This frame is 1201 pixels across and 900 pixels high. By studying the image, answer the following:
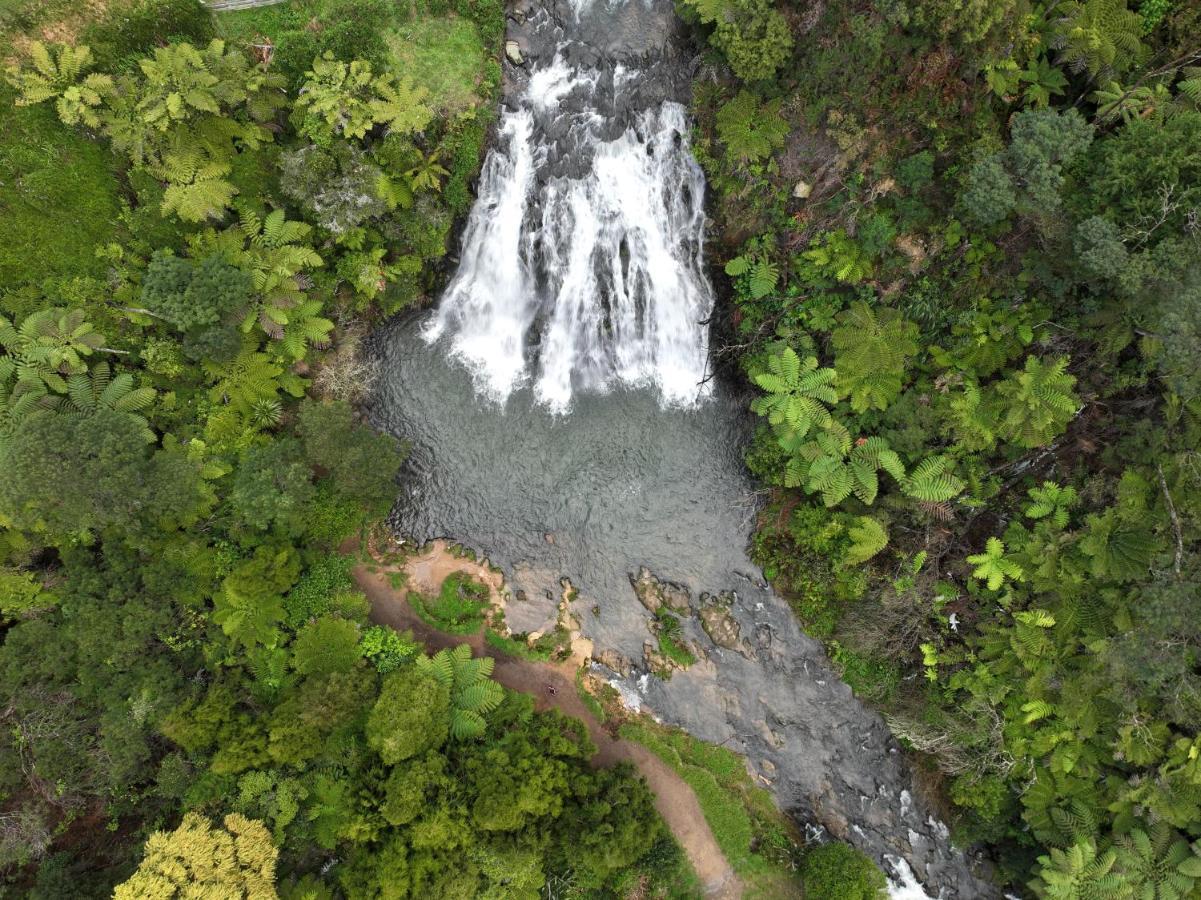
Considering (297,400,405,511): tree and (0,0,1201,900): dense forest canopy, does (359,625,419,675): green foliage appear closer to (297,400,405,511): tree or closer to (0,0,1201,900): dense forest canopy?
(0,0,1201,900): dense forest canopy

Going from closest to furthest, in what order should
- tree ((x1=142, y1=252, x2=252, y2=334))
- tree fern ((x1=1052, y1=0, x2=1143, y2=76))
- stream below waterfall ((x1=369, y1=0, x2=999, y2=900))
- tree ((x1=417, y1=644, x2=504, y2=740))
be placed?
tree fern ((x1=1052, y1=0, x2=1143, y2=76))
tree ((x1=142, y1=252, x2=252, y2=334))
tree ((x1=417, y1=644, x2=504, y2=740))
stream below waterfall ((x1=369, y1=0, x2=999, y2=900))

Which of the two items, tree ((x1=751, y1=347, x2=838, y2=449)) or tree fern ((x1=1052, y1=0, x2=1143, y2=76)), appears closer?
tree fern ((x1=1052, y1=0, x2=1143, y2=76))

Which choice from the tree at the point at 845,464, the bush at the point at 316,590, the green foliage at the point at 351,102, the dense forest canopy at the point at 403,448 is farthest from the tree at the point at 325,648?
the tree at the point at 845,464

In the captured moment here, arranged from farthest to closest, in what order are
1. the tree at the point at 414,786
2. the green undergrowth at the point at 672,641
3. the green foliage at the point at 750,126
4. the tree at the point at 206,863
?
1. the green undergrowth at the point at 672,641
2. the green foliage at the point at 750,126
3. the tree at the point at 414,786
4. the tree at the point at 206,863

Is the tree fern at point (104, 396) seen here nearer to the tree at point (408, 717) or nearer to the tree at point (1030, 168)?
the tree at point (408, 717)

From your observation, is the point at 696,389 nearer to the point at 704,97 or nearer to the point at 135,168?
the point at 704,97

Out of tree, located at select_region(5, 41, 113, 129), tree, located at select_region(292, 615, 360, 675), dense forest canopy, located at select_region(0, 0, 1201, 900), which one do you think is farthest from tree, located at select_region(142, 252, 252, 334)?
tree, located at select_region(292, 615, 360, 675)

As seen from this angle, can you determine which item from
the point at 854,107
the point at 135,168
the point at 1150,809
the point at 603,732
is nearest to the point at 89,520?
the point at 135,168
